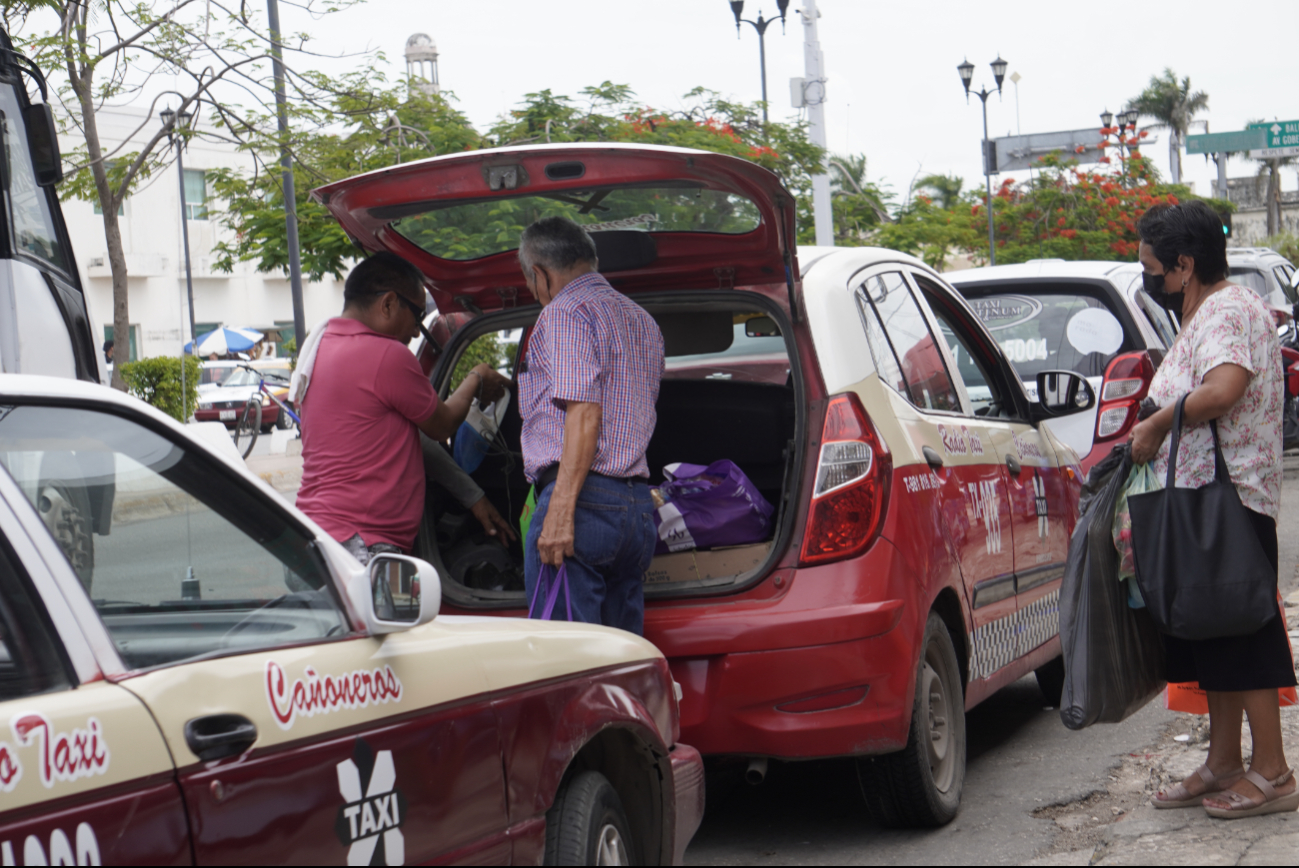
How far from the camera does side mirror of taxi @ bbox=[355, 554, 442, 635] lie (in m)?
2.55

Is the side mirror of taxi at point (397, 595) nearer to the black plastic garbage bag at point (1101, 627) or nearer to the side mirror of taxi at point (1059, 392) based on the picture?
the black plastic garbage bag at point (1101, 627)

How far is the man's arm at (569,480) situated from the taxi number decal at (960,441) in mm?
1180

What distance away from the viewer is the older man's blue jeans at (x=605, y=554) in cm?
405

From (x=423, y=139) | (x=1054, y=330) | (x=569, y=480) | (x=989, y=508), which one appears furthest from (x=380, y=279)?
(x=423, y=139)

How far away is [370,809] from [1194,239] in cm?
306

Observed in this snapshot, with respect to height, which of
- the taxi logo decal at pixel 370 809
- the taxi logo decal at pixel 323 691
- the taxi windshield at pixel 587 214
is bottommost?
the taxi logo decal at pixel 370 809

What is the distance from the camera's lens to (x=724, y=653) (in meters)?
4.01

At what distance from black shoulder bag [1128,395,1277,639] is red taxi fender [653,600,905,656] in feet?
2.40

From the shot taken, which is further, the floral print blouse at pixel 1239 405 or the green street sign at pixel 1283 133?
the green street sign at pixel 1283 133

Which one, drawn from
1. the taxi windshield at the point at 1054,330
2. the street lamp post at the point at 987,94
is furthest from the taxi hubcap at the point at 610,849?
the street lamp post at the point at 987,94

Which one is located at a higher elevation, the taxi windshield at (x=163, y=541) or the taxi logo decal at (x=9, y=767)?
the taxi windshield at (x=163, y=541)

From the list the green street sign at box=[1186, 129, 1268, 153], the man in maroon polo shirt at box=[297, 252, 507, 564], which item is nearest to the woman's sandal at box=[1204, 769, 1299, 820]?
the man in maroon polo shirt at box=[297, 252, 507, 564]

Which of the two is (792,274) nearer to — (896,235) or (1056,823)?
(1056,823)

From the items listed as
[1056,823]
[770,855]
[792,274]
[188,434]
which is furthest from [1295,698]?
[188,434]
